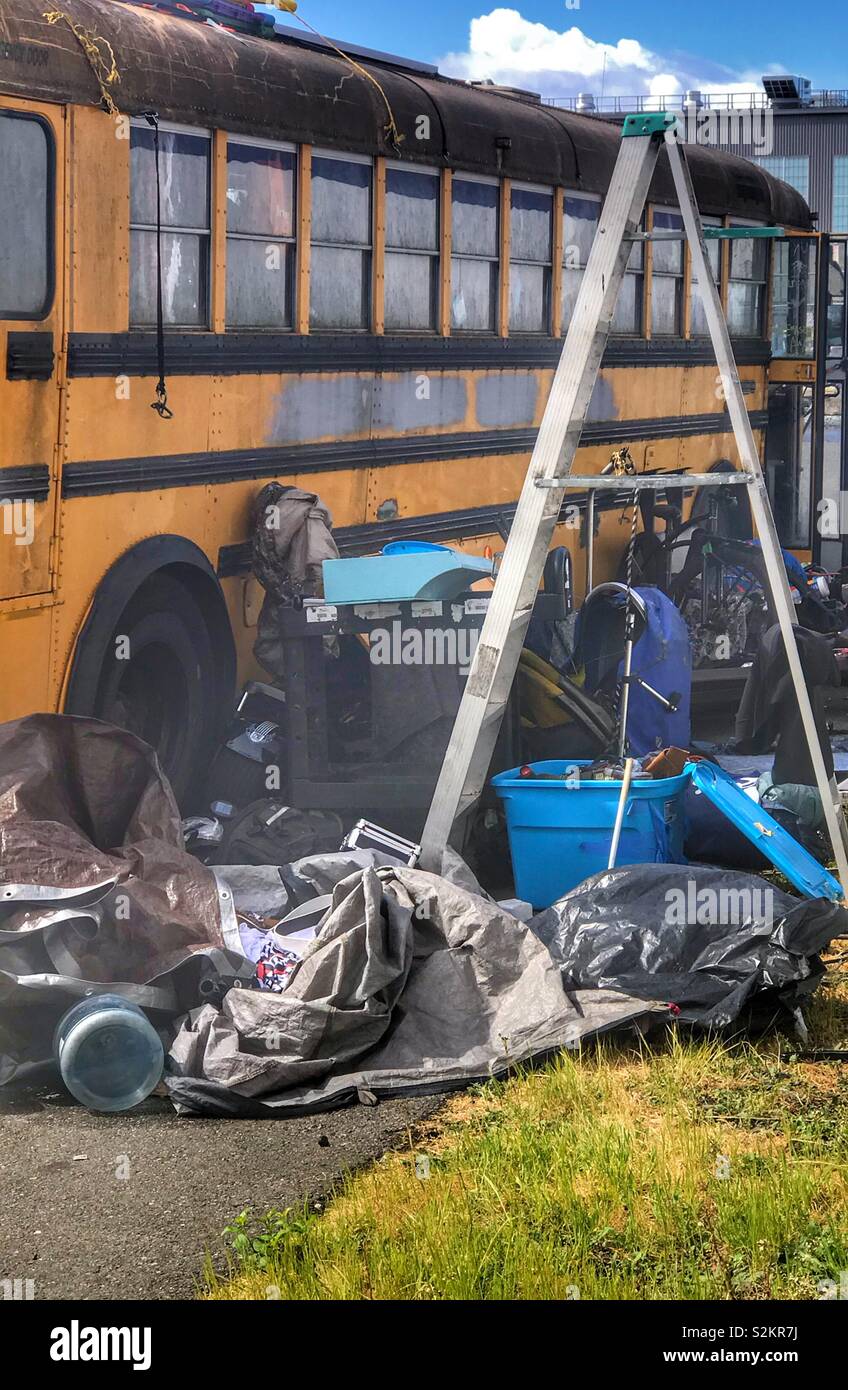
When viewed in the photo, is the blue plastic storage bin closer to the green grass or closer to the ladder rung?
the ladder rung

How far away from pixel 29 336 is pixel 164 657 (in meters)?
1.39

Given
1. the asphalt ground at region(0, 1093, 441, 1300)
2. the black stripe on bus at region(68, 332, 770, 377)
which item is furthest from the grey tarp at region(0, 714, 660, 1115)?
the black stripe on bus at region(68, 332, 770, 377)

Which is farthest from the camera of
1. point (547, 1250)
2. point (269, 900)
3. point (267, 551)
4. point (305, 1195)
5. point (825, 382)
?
point (825, 382)

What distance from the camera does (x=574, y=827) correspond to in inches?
223

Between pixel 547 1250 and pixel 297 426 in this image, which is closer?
pixel 547 1250

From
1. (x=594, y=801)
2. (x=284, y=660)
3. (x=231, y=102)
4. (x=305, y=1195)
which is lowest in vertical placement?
(x=305, y=1195)

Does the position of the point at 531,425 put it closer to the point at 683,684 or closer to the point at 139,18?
the point at 683,684

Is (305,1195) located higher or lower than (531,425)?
lower

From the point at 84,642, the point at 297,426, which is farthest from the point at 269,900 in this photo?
the point at 297,426

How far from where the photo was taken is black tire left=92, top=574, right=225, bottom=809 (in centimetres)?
602

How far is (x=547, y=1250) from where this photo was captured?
3.26 metres

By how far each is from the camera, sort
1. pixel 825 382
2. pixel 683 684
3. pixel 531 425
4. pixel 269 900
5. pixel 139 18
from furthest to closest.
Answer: pixel 825 382 < pixel 531 425 < pixel 683 684 < pixel 139 18 < pixel 269 900

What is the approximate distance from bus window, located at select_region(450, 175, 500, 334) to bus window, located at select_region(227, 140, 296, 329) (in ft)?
4.27

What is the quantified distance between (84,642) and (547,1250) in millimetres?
3019
